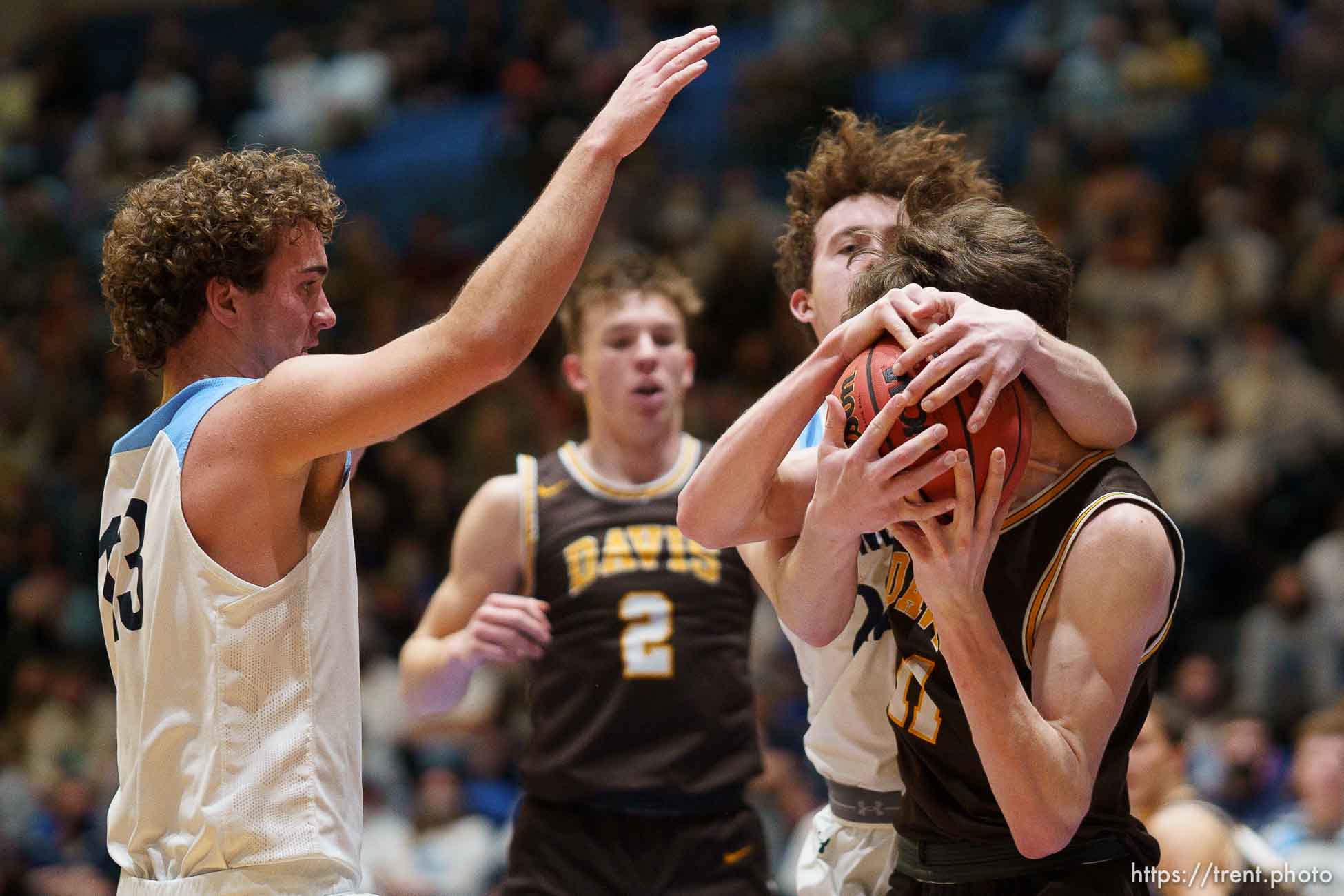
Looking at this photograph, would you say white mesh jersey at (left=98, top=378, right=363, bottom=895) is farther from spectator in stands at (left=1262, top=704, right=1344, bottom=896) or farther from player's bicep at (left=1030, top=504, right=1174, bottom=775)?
spectator in stands at (left=1262, top=704, right=1344, bottom=896)

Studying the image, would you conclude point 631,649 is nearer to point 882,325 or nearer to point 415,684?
point 415,684

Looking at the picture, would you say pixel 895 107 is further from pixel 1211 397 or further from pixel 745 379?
pixel 1211 397

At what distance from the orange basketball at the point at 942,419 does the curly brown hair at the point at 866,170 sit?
121 cm

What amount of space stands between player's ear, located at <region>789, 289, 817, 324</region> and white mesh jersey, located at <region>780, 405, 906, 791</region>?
0.46 m

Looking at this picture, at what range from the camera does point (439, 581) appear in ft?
34.2

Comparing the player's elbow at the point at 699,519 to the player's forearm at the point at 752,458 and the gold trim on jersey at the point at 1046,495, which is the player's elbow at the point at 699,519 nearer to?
the player's forearm at the point at 752,458

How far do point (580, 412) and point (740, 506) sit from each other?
8247 millimetres

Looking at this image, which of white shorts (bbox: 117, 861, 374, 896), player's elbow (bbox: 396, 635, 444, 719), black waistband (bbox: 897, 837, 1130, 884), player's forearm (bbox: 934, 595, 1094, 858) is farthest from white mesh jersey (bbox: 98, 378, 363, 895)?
player's elbow (bbox: 396, 635, 444, 719)

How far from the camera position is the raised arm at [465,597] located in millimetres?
4609

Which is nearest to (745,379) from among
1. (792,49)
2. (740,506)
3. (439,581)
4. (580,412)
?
(580,412)

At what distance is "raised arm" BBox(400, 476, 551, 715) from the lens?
15.1 feet

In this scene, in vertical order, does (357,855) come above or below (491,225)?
below

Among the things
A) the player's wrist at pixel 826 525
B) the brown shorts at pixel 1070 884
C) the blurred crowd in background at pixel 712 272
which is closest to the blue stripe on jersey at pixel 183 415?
the player's wrist at pixel 826 525

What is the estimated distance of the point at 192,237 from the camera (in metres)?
3.18
